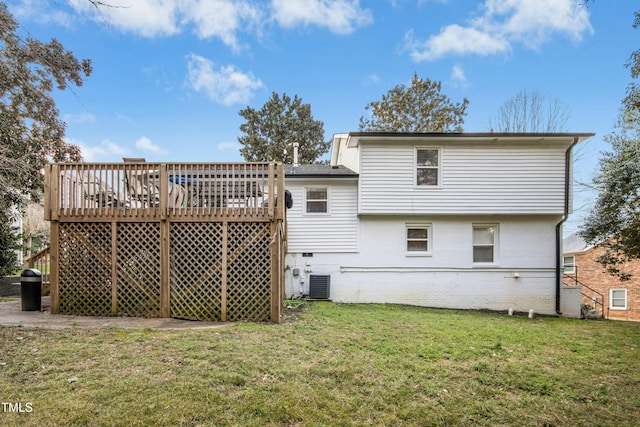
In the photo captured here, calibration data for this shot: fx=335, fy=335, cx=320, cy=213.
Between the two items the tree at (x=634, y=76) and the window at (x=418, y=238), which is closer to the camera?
the tree at (x=634, y=76)

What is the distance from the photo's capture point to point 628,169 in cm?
906

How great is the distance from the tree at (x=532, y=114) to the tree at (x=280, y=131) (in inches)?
569

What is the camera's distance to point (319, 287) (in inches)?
419

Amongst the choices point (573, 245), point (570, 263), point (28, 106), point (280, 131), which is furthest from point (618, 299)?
point (28, 106)

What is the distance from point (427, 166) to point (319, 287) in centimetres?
519

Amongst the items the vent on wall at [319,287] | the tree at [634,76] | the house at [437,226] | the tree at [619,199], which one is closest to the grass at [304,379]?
the tree at [634,76]

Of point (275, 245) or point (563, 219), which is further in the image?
point (563, 219)

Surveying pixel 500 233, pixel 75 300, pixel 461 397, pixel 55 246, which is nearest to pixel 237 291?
pixel 75 300

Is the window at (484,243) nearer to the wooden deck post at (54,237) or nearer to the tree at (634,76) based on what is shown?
the tree at (634,76)

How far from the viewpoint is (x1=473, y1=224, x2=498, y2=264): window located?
1103cm

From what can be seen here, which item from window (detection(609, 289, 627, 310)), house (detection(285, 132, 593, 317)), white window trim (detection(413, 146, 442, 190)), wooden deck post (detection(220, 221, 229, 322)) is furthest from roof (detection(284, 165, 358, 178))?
window (detection(609, 289, 627, 310))

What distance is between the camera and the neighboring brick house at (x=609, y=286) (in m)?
17.9

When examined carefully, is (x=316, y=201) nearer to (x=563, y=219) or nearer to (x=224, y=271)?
(x=224, y=271)

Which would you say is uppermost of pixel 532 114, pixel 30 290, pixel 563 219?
pixel 532 114
